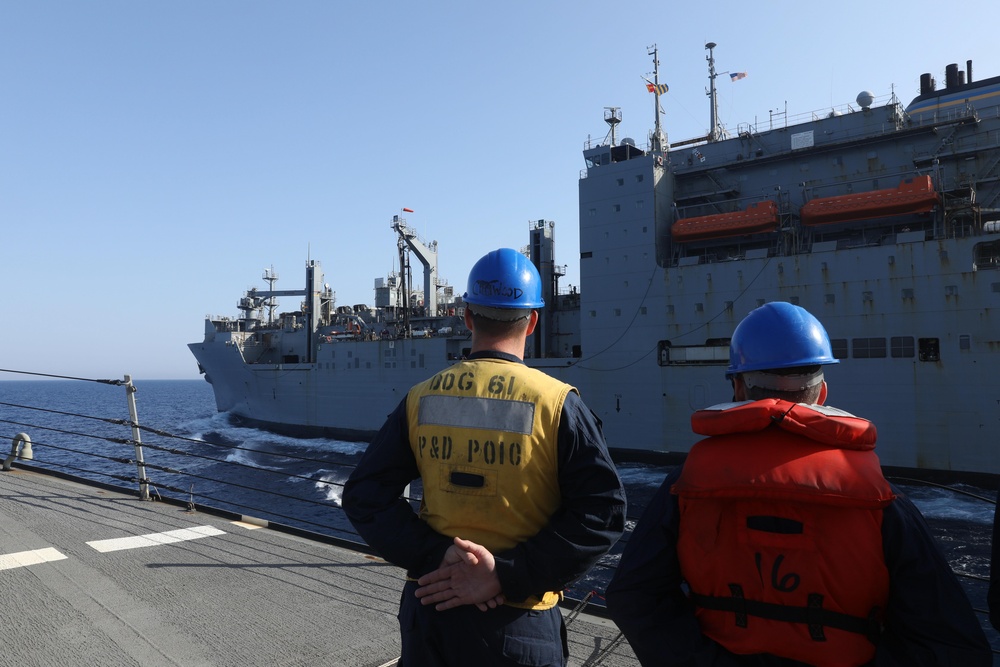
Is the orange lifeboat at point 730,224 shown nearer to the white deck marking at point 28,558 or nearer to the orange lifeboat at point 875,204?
the orange lifeboat at point 875,204

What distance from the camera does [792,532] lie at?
1262mm

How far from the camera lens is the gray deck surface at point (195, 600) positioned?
8.81 feet

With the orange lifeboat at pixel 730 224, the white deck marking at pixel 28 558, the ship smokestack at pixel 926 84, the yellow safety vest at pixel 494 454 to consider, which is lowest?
the white deck marking at pixel 28 558

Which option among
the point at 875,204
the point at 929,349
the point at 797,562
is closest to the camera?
the point at 797,562

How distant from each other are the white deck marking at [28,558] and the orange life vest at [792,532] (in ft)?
13.6

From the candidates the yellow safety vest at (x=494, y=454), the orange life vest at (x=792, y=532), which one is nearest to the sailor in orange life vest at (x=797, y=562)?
the orange life vest at (x=792, y=532)

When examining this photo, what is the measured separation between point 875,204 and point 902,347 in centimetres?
397

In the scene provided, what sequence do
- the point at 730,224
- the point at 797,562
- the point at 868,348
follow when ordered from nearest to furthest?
the point at 797,562 < the point at 868,348 < the point at 730,224

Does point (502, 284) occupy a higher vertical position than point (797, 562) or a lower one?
higher

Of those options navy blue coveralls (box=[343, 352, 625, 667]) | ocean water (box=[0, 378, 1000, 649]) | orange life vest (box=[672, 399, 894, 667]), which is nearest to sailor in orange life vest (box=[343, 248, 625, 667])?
navy blue coveralls (box=[343, 352, 625, 667])

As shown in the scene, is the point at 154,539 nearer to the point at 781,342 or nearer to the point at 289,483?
the point at 781,342

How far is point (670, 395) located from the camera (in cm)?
1758

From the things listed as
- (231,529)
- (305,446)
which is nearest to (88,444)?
(305,446)

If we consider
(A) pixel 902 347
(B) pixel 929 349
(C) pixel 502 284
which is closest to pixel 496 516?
(C) pixel 502 284
